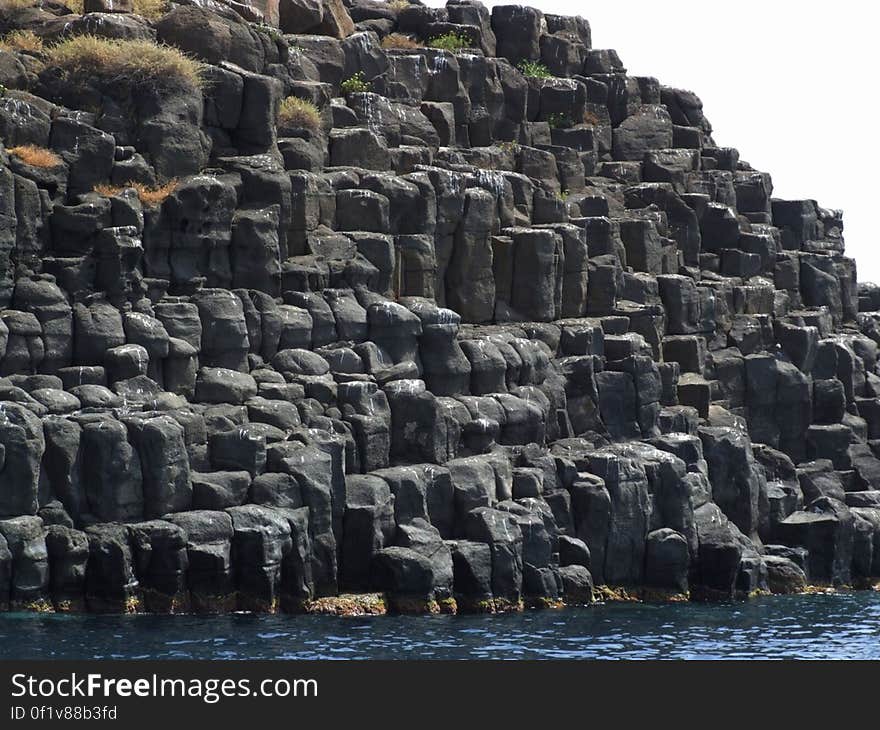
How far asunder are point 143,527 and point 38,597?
11.9ft

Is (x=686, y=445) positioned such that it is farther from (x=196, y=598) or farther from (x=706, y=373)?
(x=196, y=598)

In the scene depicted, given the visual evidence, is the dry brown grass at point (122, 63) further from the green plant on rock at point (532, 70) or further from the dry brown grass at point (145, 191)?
the green plant on rock at point (532, 70)

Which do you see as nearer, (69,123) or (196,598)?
(196,598)

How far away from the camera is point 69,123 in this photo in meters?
69.7

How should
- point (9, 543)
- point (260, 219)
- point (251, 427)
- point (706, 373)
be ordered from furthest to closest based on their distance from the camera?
point (706, 373) < point (260, 219) < point (251, 427) < point (9, 543)

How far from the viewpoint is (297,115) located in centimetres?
7931

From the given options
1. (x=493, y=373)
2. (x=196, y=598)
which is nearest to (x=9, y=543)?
(x=196, y=598)

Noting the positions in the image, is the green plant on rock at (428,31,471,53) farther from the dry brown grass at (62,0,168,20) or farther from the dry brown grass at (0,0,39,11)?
the dry brown grass at (0,0,39,11)

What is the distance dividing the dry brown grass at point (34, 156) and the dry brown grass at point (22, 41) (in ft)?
21.9

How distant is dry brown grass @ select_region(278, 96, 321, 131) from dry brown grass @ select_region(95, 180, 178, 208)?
9.29m

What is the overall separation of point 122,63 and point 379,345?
13201 millimetres

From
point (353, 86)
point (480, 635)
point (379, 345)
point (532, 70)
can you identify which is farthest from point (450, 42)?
point (480, 635)

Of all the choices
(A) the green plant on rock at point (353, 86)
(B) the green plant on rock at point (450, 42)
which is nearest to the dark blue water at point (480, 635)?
(A) the green plant on rock at point (353, 86)

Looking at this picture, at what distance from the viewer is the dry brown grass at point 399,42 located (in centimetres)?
9150
